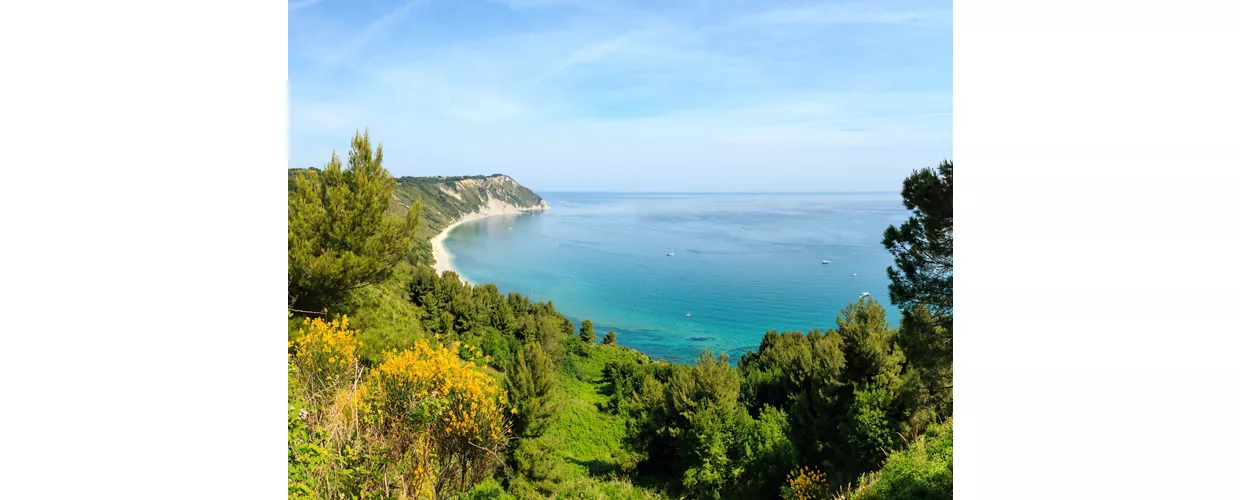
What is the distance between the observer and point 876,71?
5.98ft

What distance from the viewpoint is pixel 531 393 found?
589 centimetres

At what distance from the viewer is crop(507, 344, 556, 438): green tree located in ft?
19.1

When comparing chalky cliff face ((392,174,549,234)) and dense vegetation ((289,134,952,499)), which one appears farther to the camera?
chalky cliff face ((392,174,549,234))

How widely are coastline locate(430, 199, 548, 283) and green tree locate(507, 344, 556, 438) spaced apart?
16.9 metres

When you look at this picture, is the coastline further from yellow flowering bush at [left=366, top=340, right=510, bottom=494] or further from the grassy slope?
yellow flowering bush at [left=366, top=340, right=510, bottom=494]

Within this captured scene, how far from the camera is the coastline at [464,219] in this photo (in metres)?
23.6

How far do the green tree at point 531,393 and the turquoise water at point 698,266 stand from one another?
6239mm

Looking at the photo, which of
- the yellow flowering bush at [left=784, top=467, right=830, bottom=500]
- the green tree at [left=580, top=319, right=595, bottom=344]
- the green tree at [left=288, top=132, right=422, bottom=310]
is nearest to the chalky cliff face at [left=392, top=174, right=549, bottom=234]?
the green tree at [left=580, top=319, right=595, bottom=344]

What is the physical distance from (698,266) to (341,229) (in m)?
17.9
